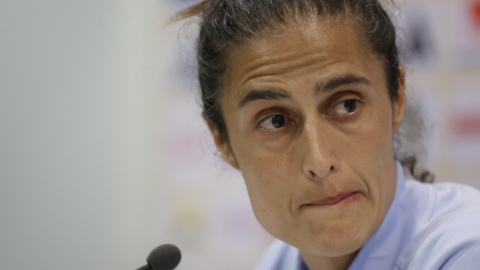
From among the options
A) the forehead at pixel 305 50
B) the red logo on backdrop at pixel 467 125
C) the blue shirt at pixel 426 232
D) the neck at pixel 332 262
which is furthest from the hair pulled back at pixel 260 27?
the red logo on backdrop at pixel 467 125

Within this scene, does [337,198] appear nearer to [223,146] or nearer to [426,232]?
[426,232]

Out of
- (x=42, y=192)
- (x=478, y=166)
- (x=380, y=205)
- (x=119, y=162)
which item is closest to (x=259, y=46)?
(x=380, y=205)

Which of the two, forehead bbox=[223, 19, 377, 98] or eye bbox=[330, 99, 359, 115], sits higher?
forehead bbox=[223, 19, 377, 98]

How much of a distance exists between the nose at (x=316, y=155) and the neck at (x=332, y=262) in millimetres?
266

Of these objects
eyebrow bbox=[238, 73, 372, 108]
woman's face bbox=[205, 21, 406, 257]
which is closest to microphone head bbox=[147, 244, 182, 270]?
woman's face bbox=[205, 21, 406, 257]

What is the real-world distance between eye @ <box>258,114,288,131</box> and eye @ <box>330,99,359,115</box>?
3.7 inches

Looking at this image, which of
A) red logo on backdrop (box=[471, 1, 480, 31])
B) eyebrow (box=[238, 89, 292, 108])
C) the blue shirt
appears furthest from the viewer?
red logo on backdrop (box=[471, 1, 480, 31])

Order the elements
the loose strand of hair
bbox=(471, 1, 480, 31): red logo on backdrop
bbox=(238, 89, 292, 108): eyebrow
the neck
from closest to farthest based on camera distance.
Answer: bbox=(238, 89, 292, 108): eyebrow < the neck < the loose strand of hair < bbox=(471, 1, 480, 31): red logo on backdrop

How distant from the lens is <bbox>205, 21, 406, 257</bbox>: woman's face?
0.96 m

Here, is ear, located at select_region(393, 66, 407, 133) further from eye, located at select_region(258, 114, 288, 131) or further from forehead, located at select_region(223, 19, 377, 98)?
eye, located at select_region(258, 114, 288, 131)

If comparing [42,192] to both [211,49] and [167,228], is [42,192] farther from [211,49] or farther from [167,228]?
[167,228]

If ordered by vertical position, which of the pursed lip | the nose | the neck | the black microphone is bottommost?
the neck

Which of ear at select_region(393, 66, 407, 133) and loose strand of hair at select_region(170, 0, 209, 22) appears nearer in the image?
ear at select_region(393, 66, 407, 133)

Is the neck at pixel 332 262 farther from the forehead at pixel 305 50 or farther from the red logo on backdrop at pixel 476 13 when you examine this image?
the red logo on backdrop at pixel 476 13
